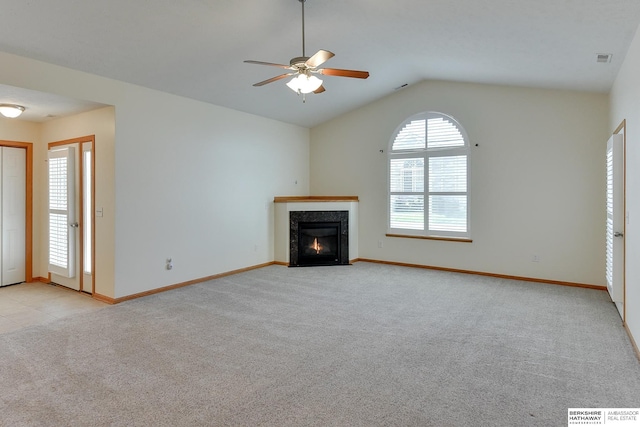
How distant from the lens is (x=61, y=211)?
5367 mm

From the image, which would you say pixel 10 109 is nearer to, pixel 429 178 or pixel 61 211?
pixel 61 211

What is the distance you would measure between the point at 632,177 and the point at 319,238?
4.69 m

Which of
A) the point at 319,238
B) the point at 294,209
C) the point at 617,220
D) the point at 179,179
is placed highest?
the point at 179,179

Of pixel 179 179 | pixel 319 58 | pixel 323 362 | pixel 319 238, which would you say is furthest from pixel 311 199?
pixel 323 362

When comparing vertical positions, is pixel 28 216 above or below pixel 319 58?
below

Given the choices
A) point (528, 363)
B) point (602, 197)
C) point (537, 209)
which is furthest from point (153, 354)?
point (602, 197)

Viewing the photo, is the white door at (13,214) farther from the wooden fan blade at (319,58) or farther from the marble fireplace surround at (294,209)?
the wooden fan blade at (319,58)

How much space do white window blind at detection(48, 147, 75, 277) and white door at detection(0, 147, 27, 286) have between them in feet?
1.62

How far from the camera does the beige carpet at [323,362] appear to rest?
7.55ft

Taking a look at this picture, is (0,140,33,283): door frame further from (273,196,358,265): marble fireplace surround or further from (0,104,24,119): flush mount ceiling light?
(273,196,358,265): marble fireplace surround

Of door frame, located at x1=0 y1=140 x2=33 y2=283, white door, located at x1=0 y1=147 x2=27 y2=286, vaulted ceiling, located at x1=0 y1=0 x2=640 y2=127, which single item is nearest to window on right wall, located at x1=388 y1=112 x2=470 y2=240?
vaulted ceiling, located at x1=0 y1=0 x2=640 y2=127

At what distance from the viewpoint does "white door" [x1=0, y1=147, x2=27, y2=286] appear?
215 inches

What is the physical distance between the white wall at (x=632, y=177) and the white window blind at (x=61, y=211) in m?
6.41

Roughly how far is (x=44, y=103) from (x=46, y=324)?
2.56 metres
